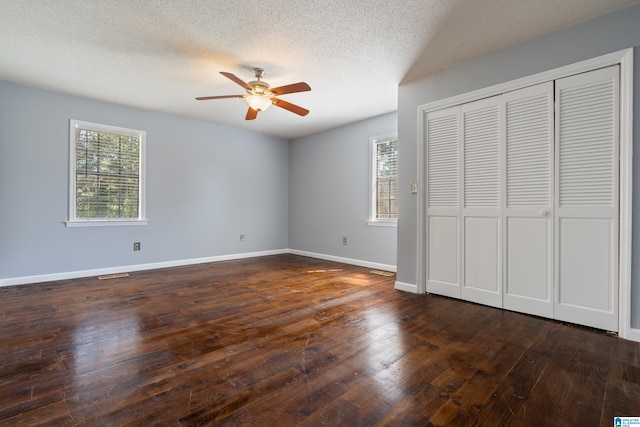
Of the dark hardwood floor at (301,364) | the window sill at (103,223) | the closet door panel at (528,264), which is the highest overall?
the window sill at (103,223)

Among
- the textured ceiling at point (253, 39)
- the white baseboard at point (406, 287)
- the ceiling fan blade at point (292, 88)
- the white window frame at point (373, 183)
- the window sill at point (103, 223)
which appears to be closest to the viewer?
the textured ceiling at point (253, 39)

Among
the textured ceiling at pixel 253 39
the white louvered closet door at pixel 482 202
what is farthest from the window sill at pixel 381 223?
the textured ceiling at pixel 253 39

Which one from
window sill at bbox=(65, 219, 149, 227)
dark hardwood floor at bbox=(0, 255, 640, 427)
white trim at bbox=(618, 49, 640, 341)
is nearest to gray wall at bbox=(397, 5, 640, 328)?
white trim at bbox=(618, 49, 640, 341)

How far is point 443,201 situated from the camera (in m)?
3.29

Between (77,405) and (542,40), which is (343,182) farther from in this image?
(77,405)

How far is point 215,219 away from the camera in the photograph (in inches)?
217

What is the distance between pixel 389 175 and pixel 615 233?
2964 millimetres

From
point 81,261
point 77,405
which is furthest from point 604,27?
point 81,261

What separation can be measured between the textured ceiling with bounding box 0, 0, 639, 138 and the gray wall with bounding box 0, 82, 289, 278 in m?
0.49

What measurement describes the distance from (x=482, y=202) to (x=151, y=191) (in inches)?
186

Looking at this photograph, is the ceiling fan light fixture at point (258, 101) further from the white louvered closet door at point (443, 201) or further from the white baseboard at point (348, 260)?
the white baseboard at point (348, 260)

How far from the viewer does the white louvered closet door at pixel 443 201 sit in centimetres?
318

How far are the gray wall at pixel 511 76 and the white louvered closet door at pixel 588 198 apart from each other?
117 millimetres

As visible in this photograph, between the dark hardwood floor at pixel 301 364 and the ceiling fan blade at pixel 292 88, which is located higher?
the ceiling fan blade at pixel 292 88
